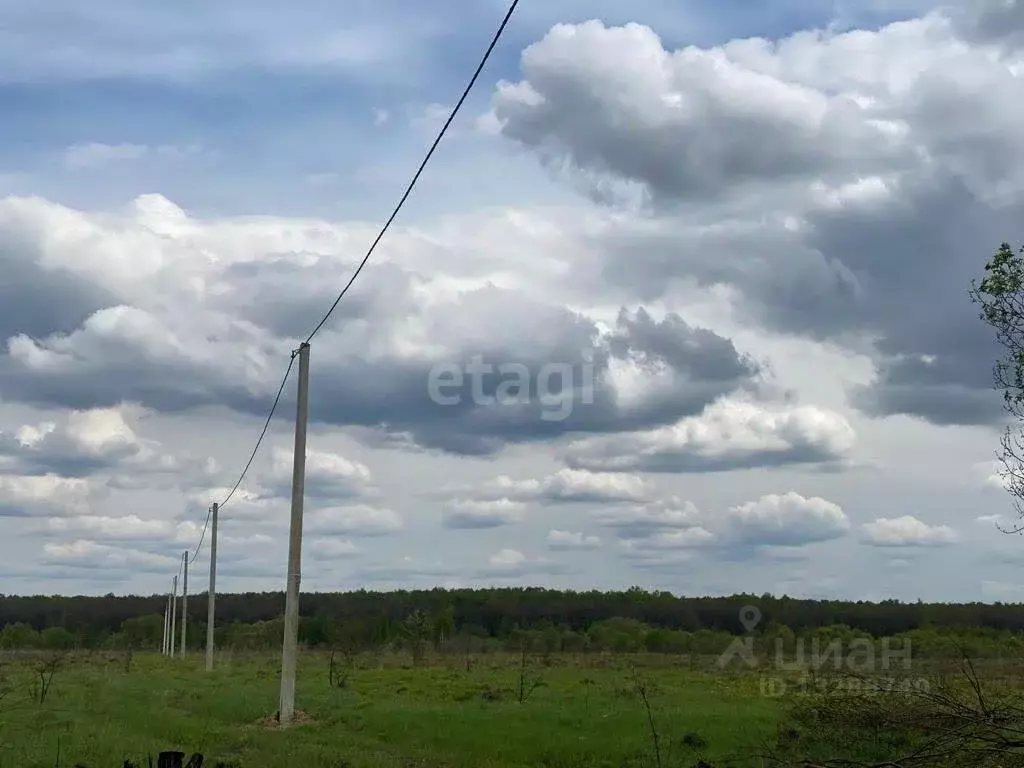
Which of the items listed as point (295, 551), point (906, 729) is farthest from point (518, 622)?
point (906, 729)

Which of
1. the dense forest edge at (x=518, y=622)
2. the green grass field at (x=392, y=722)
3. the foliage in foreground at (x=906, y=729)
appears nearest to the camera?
the foliage in foreground at (x=906, y=729)

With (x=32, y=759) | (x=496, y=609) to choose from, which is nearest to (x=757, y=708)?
(x=32, y=759)

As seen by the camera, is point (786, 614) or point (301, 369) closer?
point (301, 369)

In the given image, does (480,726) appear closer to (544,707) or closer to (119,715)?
(544,707)

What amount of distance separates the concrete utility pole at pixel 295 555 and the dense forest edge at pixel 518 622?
34.4 metres

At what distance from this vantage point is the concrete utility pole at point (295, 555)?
25719 mm

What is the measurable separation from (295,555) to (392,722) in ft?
14.3

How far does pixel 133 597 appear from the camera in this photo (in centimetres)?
17300

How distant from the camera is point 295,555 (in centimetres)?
2720

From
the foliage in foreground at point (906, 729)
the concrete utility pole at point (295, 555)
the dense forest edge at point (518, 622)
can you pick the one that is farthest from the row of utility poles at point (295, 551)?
the dense forest edge at point (518, 622)

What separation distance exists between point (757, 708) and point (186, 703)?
14170mm

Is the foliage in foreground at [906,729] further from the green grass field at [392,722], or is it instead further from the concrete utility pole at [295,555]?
the concrete utility pole at [295,555]

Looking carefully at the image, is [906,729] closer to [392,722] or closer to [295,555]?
[392,722]

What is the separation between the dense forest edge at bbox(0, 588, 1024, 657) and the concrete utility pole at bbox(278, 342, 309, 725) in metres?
34.4
